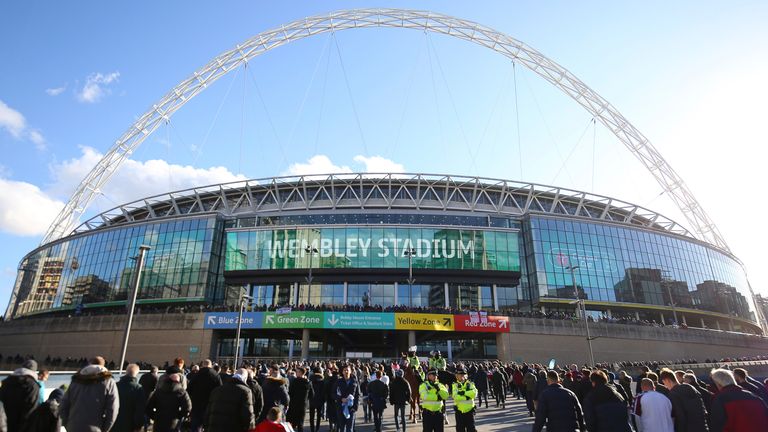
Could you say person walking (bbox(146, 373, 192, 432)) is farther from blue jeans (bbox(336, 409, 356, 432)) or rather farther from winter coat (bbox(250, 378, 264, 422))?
blue jeans (bbox(336, 409, 356, 432))

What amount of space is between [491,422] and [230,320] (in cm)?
3151

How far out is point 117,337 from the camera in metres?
42.7

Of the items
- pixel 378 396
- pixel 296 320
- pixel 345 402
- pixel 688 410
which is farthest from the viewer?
pixel 296 320

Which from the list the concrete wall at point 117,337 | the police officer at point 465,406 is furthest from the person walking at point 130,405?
the concrete wall at point 117,337

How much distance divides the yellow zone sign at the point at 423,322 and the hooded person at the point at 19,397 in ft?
114

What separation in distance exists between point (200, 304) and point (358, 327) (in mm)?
24667

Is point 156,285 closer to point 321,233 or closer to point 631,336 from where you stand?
point 321,233

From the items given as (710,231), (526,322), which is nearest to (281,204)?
(526,322)

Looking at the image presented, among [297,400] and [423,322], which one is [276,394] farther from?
[423,322]

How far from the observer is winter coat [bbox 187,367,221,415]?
8.95 metres

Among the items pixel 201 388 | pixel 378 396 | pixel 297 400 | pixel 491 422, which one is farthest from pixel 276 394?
pixel 491 422

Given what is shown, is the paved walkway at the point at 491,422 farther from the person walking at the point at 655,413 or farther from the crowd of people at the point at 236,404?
the person walking at the point at 655,413

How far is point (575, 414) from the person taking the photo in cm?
682

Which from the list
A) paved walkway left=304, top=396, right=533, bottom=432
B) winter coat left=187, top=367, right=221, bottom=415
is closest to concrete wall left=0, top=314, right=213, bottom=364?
paved walkway left=304, top=396, right=533, bottom=432
